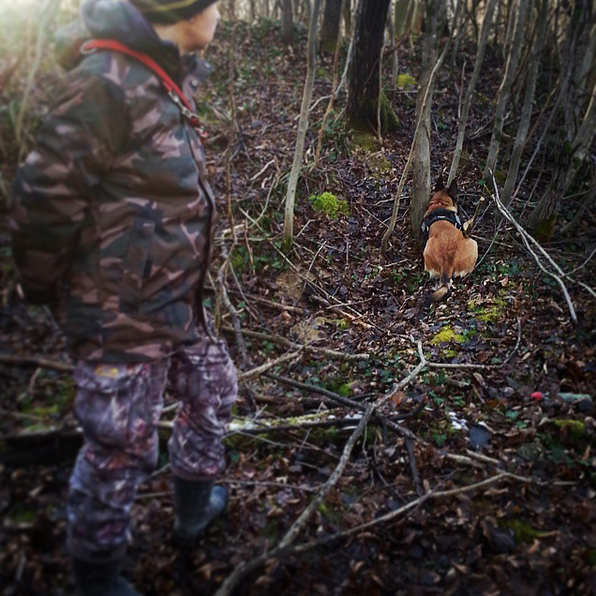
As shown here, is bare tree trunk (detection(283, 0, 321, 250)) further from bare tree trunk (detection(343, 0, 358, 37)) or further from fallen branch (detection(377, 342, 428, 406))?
bare tree trunk (detection(343, 0, 358, 37))

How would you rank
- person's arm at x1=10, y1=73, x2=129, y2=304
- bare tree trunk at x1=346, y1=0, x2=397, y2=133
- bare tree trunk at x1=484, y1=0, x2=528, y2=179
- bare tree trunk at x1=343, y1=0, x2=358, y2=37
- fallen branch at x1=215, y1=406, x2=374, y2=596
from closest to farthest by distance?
person's arm at x1=10, y1=73, x2=129, y2=304
fallen branch at x1=215, y1=406, x2=374, y2=596
bare tree trunk at x1=484, y1=0, x2=528, y2=179
bare tree trunk at x1=346, y1=0, x2=397, y2=133
bare tree trunk at x1=343, y1=0, x2=358, y2=37

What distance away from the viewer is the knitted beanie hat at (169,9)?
181 centimetres

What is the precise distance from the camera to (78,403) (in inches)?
76.5

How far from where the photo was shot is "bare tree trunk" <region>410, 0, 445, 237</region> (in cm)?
576

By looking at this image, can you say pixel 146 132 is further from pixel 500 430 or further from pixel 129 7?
pixel 500 430

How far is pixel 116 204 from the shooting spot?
180 cm

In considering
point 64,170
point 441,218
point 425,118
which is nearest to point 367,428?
point 64,170

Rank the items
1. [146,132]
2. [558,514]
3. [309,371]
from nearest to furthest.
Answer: [146,132] → [558,514] → [309,371]

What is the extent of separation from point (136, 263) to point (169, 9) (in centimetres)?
104

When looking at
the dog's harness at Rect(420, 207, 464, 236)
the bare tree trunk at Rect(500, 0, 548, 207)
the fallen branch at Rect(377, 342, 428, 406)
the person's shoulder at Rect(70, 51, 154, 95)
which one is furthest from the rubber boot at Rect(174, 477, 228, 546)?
the bare tree trunk at Rect(500, 0, 548, 207)

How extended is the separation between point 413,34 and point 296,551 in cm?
1428

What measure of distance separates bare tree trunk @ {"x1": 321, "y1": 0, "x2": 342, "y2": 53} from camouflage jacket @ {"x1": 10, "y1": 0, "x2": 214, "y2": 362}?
10.2 meters

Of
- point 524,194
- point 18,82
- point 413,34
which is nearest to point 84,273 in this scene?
point 18,82

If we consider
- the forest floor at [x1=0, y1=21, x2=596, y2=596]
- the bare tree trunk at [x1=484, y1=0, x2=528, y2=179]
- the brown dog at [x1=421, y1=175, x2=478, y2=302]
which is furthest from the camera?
the brown dog at [x1=421, y1=175, x2=478, y2=302]
